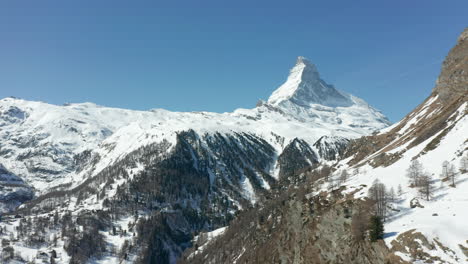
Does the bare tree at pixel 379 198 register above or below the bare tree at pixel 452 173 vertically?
below

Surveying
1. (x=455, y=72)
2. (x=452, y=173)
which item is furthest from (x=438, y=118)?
(x=452, y=173)

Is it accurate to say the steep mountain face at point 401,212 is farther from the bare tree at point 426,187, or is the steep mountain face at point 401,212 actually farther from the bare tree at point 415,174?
the bare tree at point 415,174

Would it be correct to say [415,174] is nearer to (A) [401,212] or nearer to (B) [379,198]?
(B) [379,198]

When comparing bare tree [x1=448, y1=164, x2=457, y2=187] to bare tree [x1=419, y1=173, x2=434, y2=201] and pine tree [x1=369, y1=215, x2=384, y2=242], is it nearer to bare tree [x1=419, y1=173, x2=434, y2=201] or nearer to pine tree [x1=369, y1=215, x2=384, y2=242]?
bare tree [x1=419, y1=173, x2=434, y2=201]

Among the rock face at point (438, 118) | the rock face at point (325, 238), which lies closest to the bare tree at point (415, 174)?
the rock face at point (325, 238)

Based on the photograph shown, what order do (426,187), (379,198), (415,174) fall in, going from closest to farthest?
(426,187) → (379,198) → (415,174)

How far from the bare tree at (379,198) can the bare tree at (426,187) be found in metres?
9.39

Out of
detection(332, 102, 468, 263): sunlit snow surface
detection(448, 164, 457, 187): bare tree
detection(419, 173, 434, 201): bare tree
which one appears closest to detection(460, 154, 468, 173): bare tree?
detection(448, 164, 457, 187): bare tree

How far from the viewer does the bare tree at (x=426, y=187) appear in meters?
83.9

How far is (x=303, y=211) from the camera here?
107375mm

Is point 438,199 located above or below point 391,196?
below

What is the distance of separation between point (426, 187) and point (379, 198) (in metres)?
12.3

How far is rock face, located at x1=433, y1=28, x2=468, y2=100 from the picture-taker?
16035 centimetres

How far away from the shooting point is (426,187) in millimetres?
85812
